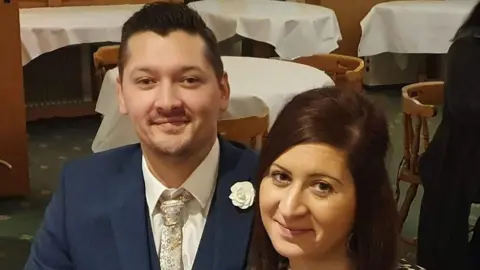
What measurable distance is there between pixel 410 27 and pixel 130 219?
14.4 feet

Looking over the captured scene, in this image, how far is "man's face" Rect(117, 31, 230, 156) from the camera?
1321mm

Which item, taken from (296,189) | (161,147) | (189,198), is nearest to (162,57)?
(161,147)

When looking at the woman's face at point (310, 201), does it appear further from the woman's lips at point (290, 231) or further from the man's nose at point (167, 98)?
the man's nose at point (167, 98)

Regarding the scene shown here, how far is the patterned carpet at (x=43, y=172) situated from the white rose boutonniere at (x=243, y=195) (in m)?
0.96

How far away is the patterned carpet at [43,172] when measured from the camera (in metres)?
3.19

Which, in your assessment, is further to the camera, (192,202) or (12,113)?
(12,113)

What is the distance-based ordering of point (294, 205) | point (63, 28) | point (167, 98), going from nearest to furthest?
1. point (294, 205)
2. point (167, 98)
3. point (63, 28)

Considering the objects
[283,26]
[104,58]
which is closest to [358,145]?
[104,58]

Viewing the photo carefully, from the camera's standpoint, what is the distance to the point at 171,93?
4.33 feet

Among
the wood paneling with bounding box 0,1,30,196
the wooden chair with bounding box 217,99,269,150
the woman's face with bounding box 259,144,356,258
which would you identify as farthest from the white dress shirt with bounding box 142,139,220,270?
the wood paneling with bounding box 0,1,30,196

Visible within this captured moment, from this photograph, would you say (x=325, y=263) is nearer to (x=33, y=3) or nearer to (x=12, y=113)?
(x=12, y=113)

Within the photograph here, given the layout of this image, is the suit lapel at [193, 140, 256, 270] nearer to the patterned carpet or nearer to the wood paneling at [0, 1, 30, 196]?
the patterned carpet

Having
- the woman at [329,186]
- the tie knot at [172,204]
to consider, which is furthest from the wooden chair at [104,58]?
the woman at [329,186]

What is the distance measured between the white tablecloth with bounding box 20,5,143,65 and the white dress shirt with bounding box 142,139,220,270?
2.97m
